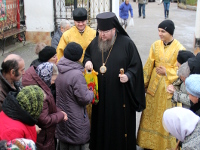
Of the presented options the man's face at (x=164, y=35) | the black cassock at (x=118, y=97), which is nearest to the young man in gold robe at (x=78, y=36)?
the black cassock at (x=118, y=97)

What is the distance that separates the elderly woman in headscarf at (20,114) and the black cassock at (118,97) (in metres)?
1.57

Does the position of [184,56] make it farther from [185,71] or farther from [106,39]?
[106,39]

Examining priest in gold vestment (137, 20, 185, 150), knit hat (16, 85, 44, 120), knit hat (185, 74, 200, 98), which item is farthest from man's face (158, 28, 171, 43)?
knit hat (16, 85, 44, 120)

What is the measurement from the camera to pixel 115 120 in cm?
407

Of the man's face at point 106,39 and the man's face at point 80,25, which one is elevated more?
the man's face at point 80,25

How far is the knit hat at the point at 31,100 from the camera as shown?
2.51m

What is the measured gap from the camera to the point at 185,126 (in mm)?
2352

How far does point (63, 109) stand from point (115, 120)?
75cm

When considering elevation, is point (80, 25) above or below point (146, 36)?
above

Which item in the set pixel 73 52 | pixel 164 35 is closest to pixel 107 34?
pixel 73 52

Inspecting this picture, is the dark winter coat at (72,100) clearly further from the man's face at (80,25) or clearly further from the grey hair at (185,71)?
the man's face at (80,25)

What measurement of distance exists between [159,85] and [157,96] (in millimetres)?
165

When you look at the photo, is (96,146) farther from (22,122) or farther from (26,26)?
(26,26)

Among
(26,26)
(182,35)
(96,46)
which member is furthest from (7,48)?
(182,35)
